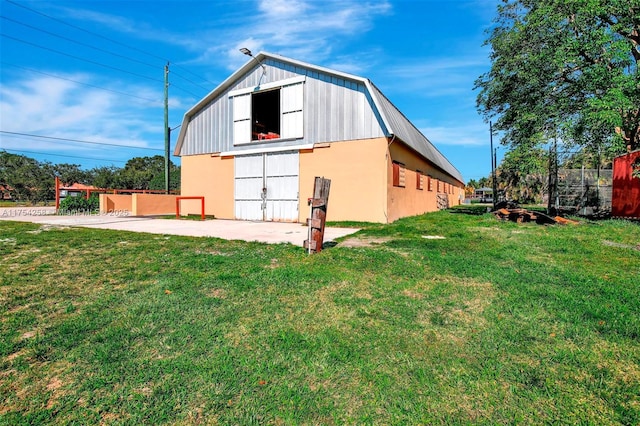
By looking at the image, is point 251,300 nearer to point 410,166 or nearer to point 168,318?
point 168,318

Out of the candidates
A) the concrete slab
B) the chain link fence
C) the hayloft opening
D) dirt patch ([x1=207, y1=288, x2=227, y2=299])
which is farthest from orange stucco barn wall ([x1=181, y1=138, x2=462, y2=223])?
the chain link fence

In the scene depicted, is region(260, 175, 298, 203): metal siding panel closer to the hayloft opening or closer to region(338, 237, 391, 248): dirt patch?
the hayloft opening

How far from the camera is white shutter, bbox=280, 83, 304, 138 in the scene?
11758mm

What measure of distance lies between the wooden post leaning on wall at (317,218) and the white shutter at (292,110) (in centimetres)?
675

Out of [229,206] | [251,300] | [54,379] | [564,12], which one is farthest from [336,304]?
[564,12]

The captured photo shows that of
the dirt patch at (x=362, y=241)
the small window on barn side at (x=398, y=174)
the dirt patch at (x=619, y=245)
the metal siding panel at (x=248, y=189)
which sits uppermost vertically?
the small window on barn side at (x=398, y=174)

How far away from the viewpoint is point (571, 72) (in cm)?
1159

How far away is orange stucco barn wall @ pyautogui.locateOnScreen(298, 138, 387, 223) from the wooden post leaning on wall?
17.0 ft

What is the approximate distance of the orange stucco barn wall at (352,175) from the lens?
10391 mm

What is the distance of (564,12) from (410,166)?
7.00 m

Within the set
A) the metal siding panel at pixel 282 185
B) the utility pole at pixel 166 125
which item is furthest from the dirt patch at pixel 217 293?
the utility pole at pixel 166 125

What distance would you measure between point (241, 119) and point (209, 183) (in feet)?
10.3

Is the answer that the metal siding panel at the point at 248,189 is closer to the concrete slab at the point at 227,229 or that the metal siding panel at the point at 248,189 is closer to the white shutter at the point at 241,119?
the white shutter at the point at 241,119

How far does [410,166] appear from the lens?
44.1 feet
